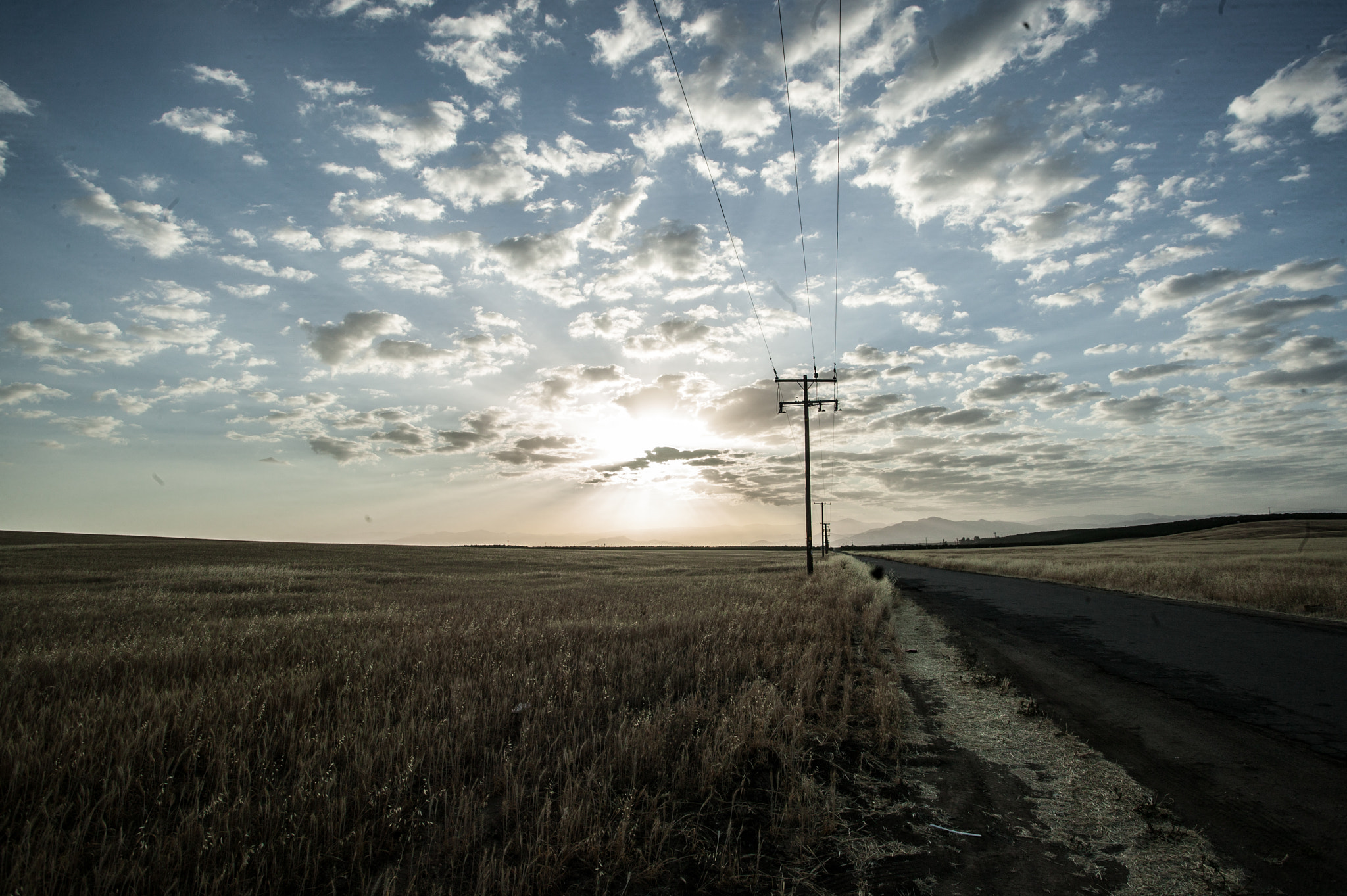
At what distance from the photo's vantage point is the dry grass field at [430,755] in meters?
3.06

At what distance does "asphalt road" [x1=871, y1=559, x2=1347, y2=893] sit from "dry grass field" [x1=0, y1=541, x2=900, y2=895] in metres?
2.28

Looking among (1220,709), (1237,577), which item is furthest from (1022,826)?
(1237,577)

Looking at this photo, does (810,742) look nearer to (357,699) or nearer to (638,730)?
(638,730)

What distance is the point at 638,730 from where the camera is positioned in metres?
4.93

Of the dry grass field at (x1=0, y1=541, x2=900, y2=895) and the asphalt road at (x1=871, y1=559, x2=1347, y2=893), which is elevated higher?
the dry grass field at (x1=0, y1=541, x2=900, y2=895)

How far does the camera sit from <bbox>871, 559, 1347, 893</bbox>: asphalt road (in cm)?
371

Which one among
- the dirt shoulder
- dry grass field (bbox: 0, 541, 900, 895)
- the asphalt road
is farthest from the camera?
the asphalt road

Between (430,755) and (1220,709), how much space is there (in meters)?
8.80

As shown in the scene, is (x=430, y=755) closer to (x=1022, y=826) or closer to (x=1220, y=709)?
(x=1022, y=826)

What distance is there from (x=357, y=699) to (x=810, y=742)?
15.7ft

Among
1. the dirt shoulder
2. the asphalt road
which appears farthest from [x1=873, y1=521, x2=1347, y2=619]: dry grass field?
the dirt shoulder

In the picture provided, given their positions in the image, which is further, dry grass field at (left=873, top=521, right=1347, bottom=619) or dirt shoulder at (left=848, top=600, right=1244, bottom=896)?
dry grass field at (left=873, top=521, right=1347, bottom=619)

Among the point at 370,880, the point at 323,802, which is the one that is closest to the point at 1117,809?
the point at 370,880

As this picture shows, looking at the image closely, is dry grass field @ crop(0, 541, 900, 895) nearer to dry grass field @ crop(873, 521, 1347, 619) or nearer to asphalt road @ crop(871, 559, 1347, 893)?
asphalt road @ crop(871, 559, 1347, 893)
